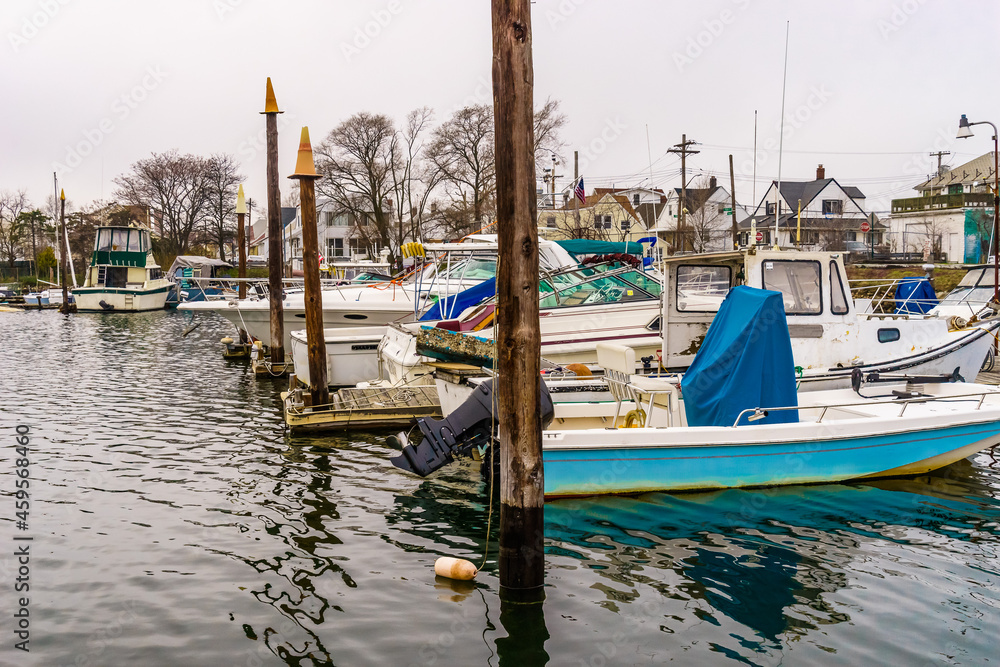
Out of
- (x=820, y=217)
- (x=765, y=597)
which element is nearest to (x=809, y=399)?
(x=765, y=597)

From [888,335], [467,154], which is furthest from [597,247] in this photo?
[467,154]

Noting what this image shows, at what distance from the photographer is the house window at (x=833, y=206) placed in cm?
6244

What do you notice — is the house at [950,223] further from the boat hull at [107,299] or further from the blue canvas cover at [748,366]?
the boat hull at [107,299]

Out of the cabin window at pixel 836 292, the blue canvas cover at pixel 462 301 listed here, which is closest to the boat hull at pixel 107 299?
the blue canvas cover at pixel 462 301

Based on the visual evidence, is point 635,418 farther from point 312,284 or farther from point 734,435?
point 312,284

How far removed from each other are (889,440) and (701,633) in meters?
4.25

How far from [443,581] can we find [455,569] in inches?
5.3

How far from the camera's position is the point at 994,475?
934cm

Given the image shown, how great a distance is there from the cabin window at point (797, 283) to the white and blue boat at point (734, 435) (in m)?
2.30

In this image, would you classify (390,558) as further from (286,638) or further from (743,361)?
(743,361)

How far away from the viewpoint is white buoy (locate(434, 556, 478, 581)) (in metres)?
6.14

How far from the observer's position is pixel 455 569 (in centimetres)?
616

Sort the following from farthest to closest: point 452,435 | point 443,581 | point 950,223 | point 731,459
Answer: point 950,223 → point 731,459 → point 452,435 → point 443,581

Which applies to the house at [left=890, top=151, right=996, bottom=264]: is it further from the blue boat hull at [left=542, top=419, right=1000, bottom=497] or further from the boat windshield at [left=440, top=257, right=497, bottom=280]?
the blue boat hull at [left=542, top=419, right=1000, bottom=497]
